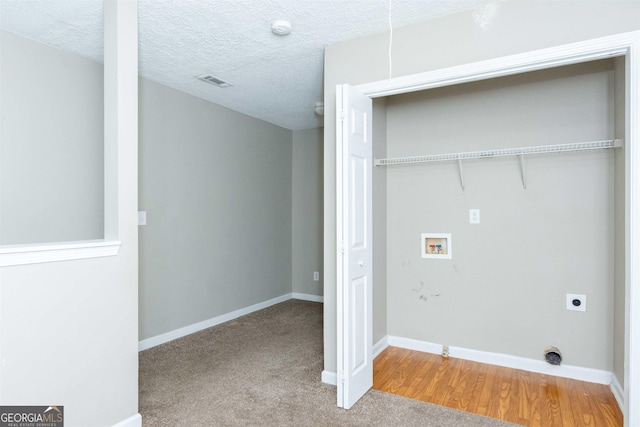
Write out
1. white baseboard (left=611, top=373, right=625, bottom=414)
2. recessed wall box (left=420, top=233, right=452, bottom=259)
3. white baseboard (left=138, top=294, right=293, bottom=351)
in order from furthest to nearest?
white baseboard (left=138, top=294, right=293, bottom=351)
recessed wall box (left=420, top=233, right=452, bottom=259)
white baseboard (left=611, top=373, right=625, bottom=414)

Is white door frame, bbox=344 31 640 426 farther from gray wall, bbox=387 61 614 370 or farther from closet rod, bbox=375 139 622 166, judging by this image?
gray wall, bbox=387 61 614 370

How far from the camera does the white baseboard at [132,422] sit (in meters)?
2.03

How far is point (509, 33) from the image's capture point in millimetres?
2160

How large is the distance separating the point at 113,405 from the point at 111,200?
42.9 inches

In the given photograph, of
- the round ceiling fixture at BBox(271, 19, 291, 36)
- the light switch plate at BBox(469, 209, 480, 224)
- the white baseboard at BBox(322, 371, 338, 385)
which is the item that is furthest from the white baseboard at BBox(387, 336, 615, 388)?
the round ceiling fixture at BBox(271, 19, 291, 36)

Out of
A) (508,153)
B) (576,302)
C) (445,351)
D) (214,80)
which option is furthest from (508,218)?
(214,80)

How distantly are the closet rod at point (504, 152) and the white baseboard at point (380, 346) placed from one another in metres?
1.54

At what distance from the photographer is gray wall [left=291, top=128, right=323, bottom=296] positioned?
522cm

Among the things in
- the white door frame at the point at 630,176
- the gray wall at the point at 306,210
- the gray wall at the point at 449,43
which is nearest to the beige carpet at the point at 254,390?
the gray wall at the point at 449,43

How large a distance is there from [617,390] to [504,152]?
1.72 metres

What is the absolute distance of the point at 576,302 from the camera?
273 cm

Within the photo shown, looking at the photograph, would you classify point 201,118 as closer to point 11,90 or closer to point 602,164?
point 11,90

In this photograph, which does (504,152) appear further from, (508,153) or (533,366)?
(533,366)

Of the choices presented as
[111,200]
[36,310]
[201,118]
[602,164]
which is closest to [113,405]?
[36,310]
